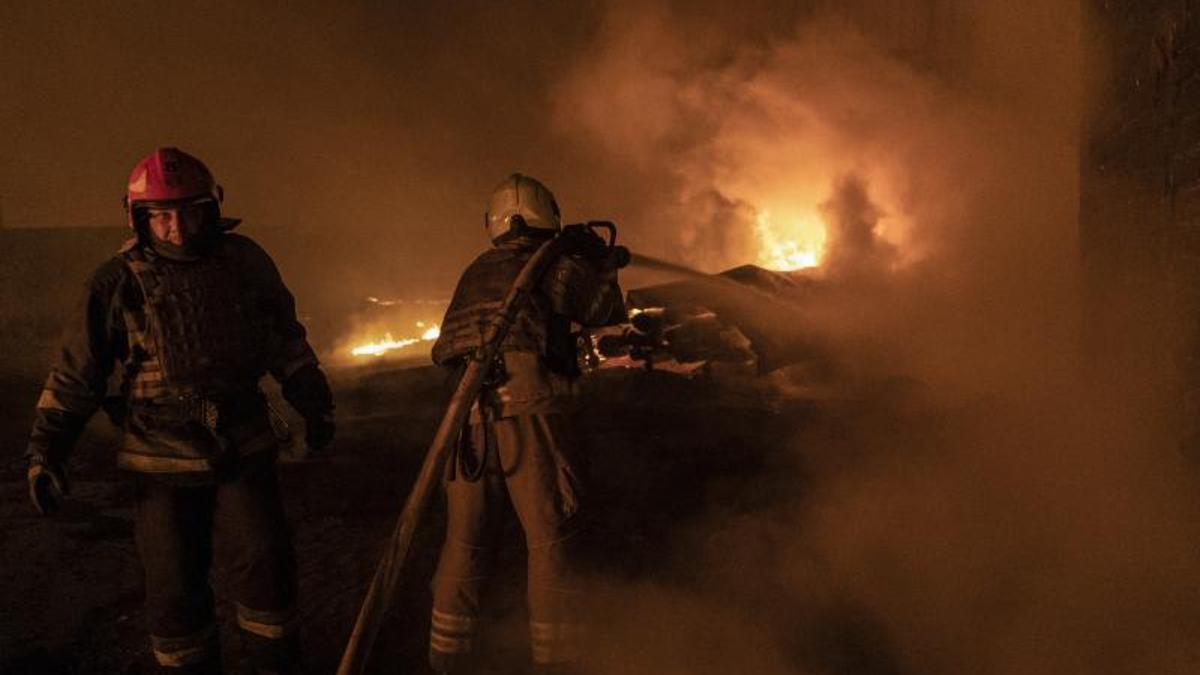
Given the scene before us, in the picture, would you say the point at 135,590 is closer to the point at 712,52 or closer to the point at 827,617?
the point at 827,617

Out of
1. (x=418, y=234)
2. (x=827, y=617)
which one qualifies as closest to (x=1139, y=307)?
(x=827, y=617)

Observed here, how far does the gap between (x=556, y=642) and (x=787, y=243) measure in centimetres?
1899

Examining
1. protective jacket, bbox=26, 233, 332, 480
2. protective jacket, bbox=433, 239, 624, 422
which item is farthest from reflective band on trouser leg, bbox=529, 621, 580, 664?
protective jacket, bbox=26, 233, 332, 480

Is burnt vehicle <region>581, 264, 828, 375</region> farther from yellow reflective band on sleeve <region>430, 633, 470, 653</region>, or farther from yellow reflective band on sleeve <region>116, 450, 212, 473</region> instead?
yellow reflective band on sleeve <region>116, 450, 212, 473</region>

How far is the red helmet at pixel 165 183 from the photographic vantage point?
2801mm

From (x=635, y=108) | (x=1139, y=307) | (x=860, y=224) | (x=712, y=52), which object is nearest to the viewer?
(x=1139, y=307)

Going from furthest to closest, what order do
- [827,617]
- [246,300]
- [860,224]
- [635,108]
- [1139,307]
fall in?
[635,108]
[860,224]
[1139,307]
[827,617]
[246,300]

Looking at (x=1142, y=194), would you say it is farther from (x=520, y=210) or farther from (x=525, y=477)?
(x=525, y=477)

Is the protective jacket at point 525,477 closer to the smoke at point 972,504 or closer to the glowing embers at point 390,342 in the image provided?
the smoke at point 972,504

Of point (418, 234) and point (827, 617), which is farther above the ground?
point (418, 234)

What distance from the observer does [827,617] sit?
11.6 feet

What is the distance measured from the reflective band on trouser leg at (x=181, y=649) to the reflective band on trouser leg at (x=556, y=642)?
120 centimetres

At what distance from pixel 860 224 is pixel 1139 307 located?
1586cm

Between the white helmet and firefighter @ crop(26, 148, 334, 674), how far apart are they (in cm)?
103
